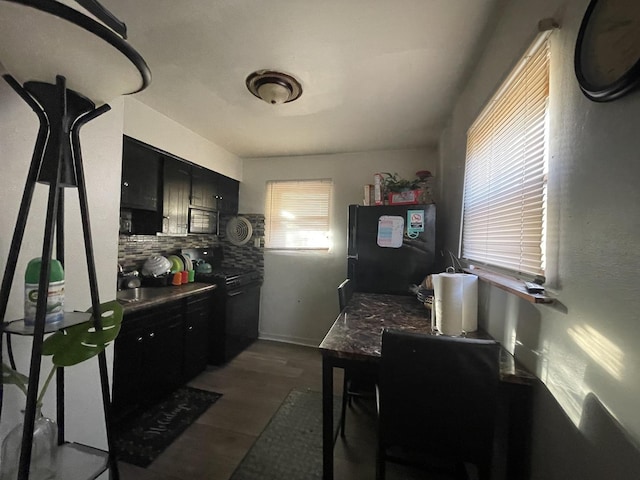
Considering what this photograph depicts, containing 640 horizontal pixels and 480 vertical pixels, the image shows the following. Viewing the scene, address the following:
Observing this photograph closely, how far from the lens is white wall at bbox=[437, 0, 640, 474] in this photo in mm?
544

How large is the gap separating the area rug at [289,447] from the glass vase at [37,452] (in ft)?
3.18

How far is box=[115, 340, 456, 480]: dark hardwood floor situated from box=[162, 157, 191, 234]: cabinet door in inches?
56.4

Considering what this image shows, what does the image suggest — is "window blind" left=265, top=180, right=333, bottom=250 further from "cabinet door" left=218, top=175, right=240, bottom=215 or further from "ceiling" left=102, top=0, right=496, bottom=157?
"ceiling" left=102, top=0, right=496, bottom=157

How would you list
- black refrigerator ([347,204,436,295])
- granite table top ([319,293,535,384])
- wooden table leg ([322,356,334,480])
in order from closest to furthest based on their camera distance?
granite table top ([319,293,535,384]) → wooden table leg ([322,356,334,480]) → black refrigerator ([347,204,436,295])

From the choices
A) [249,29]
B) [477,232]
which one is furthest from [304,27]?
[477,232]

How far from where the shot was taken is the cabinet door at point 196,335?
2314mm

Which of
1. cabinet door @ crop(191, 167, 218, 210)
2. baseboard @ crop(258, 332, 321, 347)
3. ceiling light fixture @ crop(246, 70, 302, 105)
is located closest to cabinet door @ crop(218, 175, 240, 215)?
cabinet door @ crop(191, 167, 218, 210)

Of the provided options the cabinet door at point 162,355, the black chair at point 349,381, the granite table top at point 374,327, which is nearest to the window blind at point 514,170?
the granite table top at point 374,327

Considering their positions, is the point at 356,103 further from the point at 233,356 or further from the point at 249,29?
the point at 233,356

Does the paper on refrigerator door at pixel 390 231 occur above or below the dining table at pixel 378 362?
above

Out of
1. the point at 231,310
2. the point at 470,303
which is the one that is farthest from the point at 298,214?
the point at 470,303

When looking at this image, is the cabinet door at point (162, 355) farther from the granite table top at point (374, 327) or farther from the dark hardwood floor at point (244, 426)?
the granite table top at point (374, 327)

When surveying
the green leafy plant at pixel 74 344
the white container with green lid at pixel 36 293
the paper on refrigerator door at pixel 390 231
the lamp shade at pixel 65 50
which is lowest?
the green leafy plant at pixel 74 344

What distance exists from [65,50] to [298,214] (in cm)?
275
